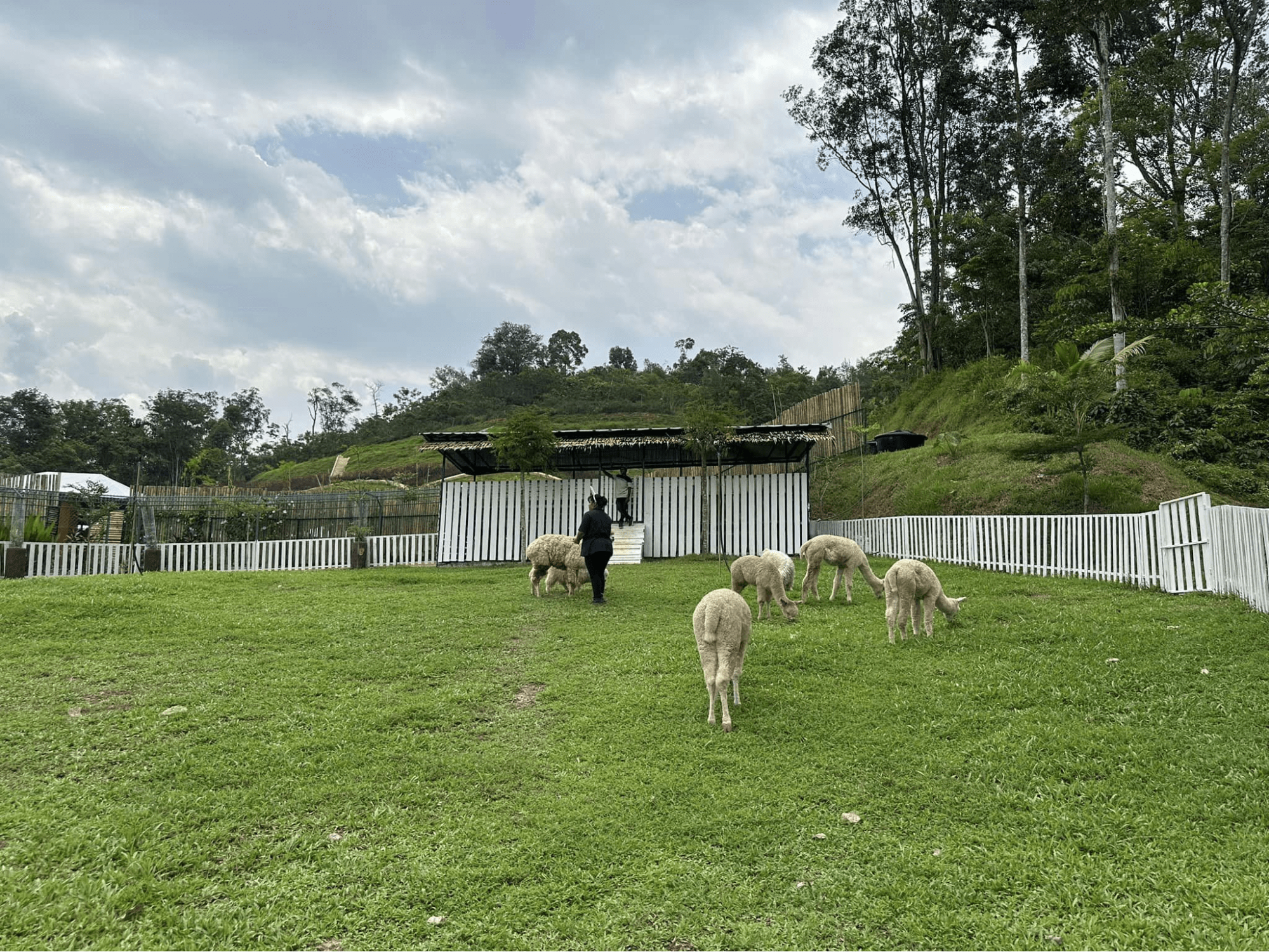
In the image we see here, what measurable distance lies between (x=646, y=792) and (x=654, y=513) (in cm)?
1763

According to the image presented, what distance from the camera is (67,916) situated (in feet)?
12.0

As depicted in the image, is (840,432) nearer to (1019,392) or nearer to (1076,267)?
(1019,392)

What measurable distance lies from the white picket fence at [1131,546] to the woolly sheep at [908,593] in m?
3.63

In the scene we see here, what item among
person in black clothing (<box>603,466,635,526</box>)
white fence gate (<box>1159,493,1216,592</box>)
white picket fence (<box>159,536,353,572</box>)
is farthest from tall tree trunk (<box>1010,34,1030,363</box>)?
white picket fence (<box>159,536,353,572</box>)

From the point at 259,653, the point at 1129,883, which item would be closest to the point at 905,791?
the point at 1129,883

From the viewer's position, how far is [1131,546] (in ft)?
37.3

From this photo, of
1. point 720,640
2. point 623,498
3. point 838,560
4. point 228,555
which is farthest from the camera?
point 623,498

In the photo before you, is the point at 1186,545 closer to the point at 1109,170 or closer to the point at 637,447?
the point at 637,447

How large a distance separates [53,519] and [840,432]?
26.2 metres

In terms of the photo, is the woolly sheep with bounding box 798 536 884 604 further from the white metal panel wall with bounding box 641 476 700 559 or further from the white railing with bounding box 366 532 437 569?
the white railing with bounding box 366 532 437 569

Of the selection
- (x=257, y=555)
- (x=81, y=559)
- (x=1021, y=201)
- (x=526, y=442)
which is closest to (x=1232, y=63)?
(x=1021, y=201)

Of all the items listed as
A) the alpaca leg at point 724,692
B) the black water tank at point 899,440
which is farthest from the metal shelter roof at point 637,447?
the alpaca leg at point 724,692

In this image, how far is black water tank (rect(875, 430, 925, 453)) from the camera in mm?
27328

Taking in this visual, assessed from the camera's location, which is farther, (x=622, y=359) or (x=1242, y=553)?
(x=622, y=359)
